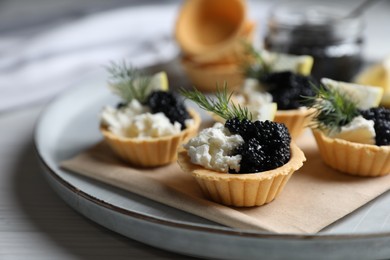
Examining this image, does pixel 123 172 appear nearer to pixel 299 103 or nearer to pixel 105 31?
pixel 299 103

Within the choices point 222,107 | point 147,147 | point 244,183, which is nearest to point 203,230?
point 244,183

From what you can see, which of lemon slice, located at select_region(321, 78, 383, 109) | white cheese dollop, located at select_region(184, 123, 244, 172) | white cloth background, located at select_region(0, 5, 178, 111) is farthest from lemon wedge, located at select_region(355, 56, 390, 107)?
white cloth background, located at select_region(0, 5, 178, 111)

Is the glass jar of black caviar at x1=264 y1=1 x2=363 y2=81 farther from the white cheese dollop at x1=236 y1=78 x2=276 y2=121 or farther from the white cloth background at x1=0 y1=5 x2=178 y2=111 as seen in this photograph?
the white cloth background at x1=0 y1=5 x2=178 y2=111

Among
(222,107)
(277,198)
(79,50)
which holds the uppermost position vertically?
(222,107)

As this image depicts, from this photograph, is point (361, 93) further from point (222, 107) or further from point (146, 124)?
point (146, 124)

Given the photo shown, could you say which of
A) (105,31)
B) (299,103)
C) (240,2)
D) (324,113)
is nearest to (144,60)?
(105,31)

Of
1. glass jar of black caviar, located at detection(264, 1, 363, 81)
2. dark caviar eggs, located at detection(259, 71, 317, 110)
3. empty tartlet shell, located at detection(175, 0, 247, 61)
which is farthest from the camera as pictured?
empty tartlet shell, located at detection(175, 0, 247, 61)
